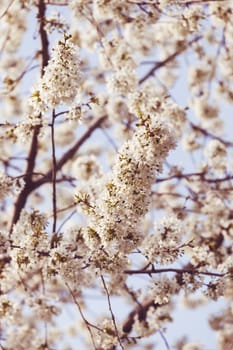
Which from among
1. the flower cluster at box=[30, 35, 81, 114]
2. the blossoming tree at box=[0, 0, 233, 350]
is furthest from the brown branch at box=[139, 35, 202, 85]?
the flower cluster at box=[30, 35, 81, 114]

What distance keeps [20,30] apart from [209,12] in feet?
7.55

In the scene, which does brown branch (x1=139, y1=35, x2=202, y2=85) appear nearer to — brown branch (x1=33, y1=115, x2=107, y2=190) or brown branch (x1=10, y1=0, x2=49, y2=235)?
brown branch (x1=33, y1=115, x2=107, y2=190)

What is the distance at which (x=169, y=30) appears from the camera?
5.84 meters

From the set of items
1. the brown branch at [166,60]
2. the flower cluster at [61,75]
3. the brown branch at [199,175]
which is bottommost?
the flower cluster at [61,75]

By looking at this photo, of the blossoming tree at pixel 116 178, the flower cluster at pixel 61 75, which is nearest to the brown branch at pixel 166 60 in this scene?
the blossoming tree at pixel 116 178

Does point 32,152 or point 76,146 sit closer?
point 32,152

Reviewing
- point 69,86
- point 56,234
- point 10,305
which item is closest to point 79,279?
point 56,234

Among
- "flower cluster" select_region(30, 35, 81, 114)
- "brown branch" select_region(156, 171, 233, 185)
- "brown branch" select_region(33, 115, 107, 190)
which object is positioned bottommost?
"flower cluster" select_region(30, 35, 81, 114)

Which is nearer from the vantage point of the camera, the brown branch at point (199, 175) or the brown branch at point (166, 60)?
the brown branch at point (199, 175)

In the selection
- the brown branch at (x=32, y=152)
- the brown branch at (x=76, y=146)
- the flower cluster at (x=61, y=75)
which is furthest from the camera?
the brown branch at (x=76, y=146)

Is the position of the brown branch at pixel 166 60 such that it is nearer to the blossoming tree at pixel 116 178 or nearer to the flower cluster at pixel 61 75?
the blossoming tree at pixel 116 178

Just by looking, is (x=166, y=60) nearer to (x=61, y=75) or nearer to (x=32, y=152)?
(x=32, y=152)

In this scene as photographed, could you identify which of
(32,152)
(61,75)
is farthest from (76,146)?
(61,75)

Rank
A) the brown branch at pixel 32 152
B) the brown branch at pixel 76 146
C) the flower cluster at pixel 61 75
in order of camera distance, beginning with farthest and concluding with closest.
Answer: the brown branch at pixel 76 146 → the brown branch at pixel 32 152 → the flower cluster at pixel 61 75
